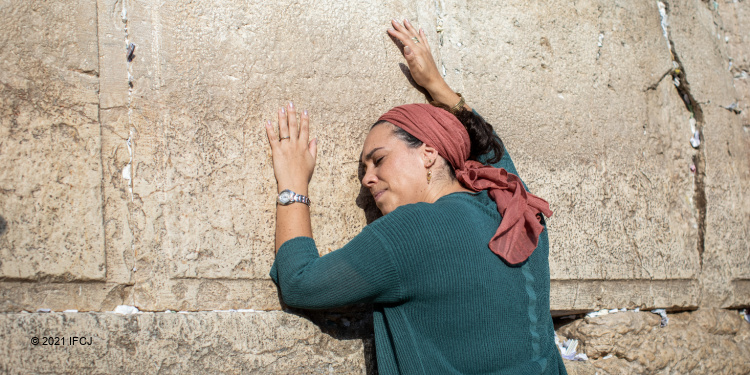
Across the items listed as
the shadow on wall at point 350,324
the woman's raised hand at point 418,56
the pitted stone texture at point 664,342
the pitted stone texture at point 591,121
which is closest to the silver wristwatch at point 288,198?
the shadow on wall at point 350,324

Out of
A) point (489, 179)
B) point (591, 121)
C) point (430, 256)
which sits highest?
point (591, 121)

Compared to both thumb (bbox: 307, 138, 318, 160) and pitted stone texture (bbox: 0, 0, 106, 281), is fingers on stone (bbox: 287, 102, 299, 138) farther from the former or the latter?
pitted stone texture (bbox: 0, 0, 106, 281)

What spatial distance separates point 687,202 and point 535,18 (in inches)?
52.5

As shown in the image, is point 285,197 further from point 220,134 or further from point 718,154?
point 718,154

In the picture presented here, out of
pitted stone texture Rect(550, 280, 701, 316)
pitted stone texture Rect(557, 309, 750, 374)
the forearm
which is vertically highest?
the forearm

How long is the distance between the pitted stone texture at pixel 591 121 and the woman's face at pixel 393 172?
637 millimetres

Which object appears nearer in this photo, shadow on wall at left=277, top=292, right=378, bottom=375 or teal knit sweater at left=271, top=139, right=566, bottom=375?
teal knit sweater at left=271, top=139, right=566, bottom=375

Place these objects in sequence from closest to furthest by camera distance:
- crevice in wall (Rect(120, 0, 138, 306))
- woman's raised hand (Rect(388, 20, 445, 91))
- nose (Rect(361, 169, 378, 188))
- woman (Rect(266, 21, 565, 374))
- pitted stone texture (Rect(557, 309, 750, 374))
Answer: woman (Rect(266, 21, 565, 374)) → crevice in wall (Rect(120, 0, 138, 306)) → nose (Rect(361, 169, 378, 188)) → woman's raised hand (Rect(388, 20, 445, 91)) → pitted stone texture (Rect(557, 309, 750, 374))

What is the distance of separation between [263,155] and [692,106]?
253 cm

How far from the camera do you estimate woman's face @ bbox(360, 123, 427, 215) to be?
2.17m

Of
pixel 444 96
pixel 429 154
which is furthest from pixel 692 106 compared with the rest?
pixel 429 154

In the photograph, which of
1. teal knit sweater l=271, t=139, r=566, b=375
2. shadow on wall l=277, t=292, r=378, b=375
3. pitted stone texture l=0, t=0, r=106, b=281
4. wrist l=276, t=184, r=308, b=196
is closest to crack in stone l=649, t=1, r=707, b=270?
teal knit sweater l=271, t=139, r=566, b=375

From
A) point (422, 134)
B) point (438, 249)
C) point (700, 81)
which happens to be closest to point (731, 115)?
point (700, 81)

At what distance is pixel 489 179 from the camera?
2.21 metres
